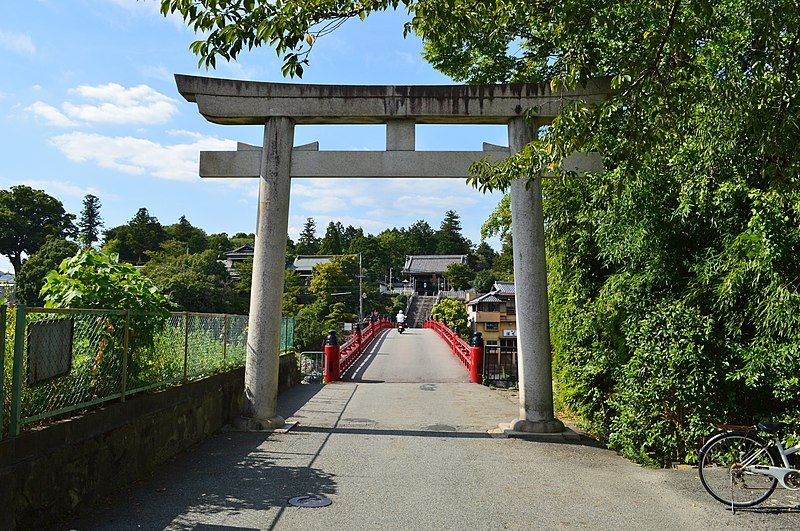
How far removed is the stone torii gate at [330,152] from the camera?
9.06 metres

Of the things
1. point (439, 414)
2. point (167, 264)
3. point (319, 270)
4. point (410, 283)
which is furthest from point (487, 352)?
point (410, 283)

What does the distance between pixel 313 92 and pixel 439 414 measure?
605cm

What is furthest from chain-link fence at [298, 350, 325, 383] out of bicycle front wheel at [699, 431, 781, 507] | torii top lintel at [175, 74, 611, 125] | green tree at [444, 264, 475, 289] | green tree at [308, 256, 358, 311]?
green tree at [444, 264, 475, 289]

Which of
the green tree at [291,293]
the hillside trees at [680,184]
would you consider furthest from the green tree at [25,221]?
the hillside trees at [680,184]

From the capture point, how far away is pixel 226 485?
236 inches

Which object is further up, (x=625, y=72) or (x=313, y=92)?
(x=313, y=92)

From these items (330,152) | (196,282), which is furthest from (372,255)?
(330,152)

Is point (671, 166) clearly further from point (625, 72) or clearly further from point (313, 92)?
point (313, 92)

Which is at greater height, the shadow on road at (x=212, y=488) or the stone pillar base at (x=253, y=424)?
the stone pillar base at (x=253, y=424)

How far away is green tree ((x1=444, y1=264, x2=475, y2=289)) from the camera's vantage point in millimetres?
81625

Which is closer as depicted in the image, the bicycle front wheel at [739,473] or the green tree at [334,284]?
the bicycle front wheel at [739,473]

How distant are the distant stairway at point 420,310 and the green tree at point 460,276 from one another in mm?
3362

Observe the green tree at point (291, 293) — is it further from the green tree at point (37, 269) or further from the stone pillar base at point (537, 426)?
the stone pillar base at point (537, 426)

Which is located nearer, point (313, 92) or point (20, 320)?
point (20, 320)
